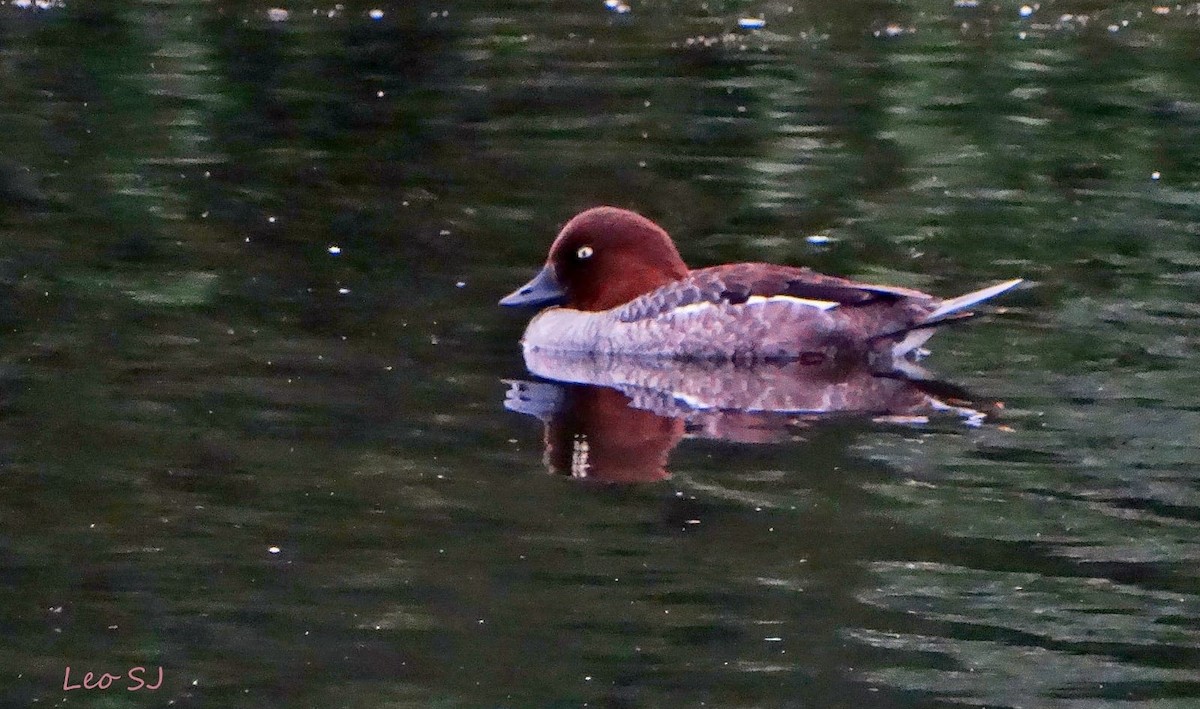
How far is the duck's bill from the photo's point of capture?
11.6 meters

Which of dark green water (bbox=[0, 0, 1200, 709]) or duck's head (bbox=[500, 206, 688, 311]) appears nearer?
dark green water (bbox=[0, 0, 1200, 709])

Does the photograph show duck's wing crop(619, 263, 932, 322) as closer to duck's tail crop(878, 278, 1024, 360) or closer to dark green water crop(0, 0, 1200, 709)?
duck's tail crop(878, 278, 1024, 360)

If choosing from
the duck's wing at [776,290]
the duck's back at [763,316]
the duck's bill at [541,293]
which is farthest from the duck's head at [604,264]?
the duck's wing at [776,290]

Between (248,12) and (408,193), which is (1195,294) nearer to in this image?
(408,193)

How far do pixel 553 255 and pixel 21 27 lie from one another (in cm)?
1057

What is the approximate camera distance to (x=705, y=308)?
36.2ft

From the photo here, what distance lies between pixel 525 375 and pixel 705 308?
101 cm

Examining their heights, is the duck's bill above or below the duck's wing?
below

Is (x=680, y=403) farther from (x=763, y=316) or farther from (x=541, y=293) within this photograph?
(x=541, y=293)

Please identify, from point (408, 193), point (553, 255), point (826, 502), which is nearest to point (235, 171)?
point (408, 193)
